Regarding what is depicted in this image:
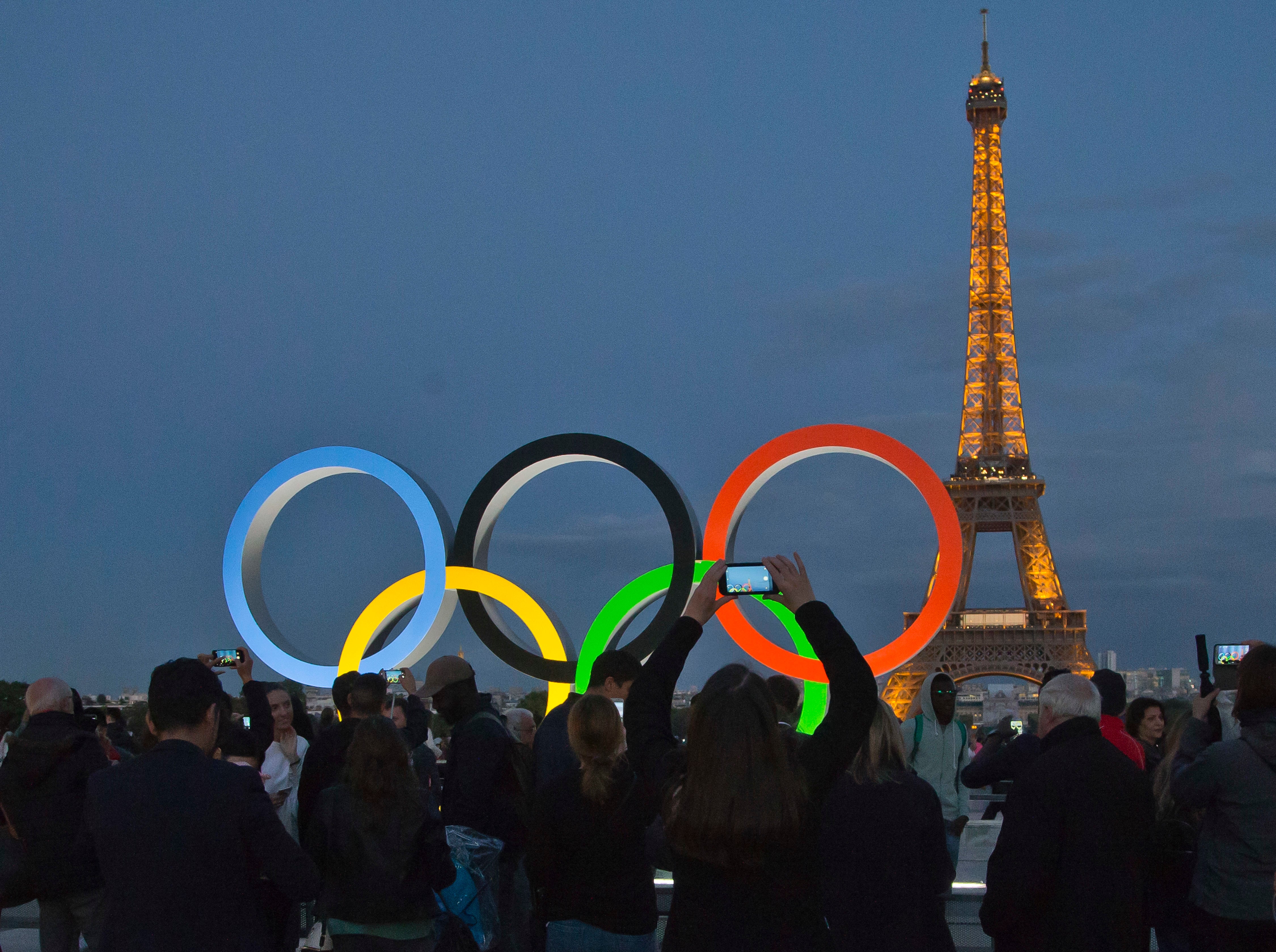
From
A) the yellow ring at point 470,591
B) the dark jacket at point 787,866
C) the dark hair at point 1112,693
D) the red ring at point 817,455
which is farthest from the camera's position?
the yellow ring at point 470,591

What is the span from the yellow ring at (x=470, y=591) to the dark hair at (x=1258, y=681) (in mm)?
7436

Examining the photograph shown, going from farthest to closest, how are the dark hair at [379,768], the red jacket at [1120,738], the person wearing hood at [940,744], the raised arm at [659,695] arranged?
the person wearing hood at [940,744] < the red jacket at [1120,738] < the dark hair at [379,768] < the raised arm at [659,695]

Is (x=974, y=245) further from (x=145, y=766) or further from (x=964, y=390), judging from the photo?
(x=145, y=766)

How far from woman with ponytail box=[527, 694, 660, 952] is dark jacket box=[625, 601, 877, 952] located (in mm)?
769

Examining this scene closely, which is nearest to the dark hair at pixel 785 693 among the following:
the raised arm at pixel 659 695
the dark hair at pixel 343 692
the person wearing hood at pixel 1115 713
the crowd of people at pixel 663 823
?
the crowd of people at pixel 663 823

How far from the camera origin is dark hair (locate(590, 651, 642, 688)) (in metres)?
6.36

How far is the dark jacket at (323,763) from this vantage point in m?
6.33

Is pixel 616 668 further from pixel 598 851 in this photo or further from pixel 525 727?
pixel 525 727

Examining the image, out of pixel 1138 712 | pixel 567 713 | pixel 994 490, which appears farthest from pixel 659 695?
pixel 994 490

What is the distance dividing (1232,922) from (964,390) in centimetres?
4557

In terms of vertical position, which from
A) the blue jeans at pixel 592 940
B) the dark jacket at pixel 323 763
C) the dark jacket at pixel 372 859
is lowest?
the blue jeans at pixel 592 940

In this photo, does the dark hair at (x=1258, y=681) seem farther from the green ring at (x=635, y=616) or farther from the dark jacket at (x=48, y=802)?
the green ring at (x=635, y=616)

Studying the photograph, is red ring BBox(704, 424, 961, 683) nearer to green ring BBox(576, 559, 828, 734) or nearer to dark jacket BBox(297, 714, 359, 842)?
green ring BBox(576, 559, 828, 734)

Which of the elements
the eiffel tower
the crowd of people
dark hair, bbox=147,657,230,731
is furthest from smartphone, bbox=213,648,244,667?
the eiffel tower
